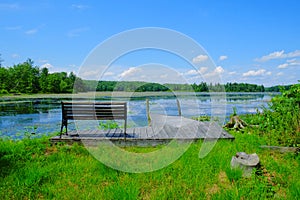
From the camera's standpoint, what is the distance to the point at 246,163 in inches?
157

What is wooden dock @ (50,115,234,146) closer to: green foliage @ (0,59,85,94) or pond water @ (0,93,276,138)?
pond water @ (0,93,276,138)

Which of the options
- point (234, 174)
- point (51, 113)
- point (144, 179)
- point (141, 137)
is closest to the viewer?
point (234, 174)

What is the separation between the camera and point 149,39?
5844mm

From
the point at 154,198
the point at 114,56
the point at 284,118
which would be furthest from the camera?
the point at 284,118

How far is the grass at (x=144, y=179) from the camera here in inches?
132

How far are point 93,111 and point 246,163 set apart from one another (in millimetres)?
3928

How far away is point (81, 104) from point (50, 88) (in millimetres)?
67292

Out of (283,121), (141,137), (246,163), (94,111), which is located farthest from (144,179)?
(283,121)

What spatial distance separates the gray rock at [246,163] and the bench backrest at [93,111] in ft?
10.0

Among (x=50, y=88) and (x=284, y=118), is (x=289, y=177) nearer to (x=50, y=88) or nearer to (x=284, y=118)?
(x=284, y=118)

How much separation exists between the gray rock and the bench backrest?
3.05 m

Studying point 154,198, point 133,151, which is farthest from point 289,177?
point 133,151

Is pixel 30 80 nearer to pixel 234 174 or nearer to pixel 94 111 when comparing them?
pixel 94 111

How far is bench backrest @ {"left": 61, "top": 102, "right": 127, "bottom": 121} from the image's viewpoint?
6.20 metres
